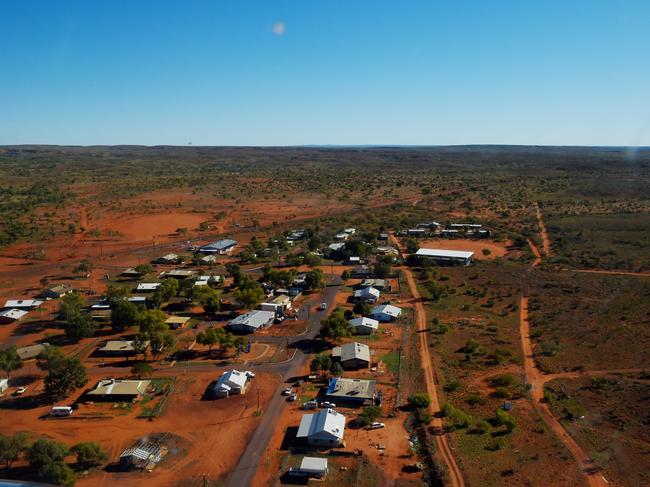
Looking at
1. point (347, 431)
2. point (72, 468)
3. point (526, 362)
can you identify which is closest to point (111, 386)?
point (72, 468)

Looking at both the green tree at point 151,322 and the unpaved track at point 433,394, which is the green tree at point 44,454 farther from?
the unpaved track at point 433,394

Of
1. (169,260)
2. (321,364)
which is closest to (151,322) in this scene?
(321,364)

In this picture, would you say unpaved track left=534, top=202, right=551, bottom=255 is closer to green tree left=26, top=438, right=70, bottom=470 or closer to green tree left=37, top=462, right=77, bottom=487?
green tree left=26, top=438, right=70, bottom=470

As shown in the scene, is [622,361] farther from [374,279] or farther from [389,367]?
[374,279]

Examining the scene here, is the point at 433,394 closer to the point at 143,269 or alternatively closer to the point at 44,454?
the point at 44,454

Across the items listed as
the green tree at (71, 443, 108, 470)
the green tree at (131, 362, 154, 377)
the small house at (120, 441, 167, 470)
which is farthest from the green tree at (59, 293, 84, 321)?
the small house at (120, 441, 167, 470)

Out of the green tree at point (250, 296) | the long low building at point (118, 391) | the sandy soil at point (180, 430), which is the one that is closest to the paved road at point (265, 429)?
the sandy soil at point (180, 430)
